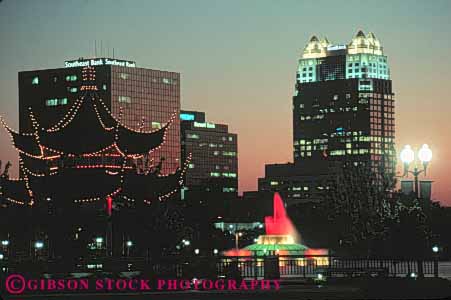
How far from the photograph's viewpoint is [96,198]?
186ft

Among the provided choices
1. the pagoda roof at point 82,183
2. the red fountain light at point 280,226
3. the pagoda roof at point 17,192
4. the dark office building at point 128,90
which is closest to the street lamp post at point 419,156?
the pagoda roof at point 82,183

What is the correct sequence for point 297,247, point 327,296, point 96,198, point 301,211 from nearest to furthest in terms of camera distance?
1. point 327,296
2. point 96,198
3. point 297,247
4. point 301,211

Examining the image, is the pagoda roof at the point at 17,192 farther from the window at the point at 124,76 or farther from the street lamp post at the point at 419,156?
the window at the point at 124,76

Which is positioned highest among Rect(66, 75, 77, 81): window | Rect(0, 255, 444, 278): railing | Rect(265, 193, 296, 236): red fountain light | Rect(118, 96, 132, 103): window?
Rect(118, 96, 132, 103): window

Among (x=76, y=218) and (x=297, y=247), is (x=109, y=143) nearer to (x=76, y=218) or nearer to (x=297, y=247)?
(x=76, y=218)

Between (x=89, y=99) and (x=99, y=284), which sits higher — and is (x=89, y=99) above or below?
above

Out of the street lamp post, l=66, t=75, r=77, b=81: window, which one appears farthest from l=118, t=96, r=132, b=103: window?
the street lamp post

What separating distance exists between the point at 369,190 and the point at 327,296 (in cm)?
7272

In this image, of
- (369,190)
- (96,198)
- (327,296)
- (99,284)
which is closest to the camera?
(327,296)

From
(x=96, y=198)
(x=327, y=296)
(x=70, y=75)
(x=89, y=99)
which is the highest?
(x=70, y=75)

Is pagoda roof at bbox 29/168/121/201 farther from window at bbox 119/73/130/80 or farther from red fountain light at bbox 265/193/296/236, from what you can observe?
window at bbox 119/73/130/80

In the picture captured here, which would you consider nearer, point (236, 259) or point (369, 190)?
point (236, 259)


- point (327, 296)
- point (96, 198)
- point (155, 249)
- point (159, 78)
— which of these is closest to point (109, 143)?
Answer: point (96, 198)

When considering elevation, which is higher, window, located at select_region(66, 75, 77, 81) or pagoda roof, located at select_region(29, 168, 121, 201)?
window, located at select_region(66, 75, 77, 81)
